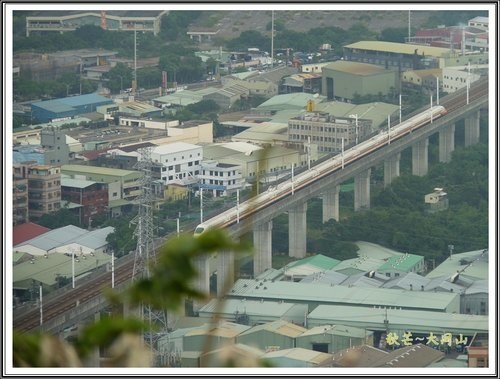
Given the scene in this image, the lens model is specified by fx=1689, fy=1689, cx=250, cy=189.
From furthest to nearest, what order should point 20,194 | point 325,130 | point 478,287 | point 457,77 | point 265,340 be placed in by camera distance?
point 457,77 < point 325,130 < point 20,194 < point 478,287 < point 265,340

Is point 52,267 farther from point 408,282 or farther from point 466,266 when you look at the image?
point 466,266

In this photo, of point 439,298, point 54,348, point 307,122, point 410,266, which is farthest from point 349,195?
point 54,348

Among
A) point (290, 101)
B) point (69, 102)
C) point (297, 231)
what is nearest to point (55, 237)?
point (297, 231)

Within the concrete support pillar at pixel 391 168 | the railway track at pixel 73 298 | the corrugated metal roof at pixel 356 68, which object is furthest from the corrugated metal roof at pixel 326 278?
the corrugated metal roof at pixel 356 68

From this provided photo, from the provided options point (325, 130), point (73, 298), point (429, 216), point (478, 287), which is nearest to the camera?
point (73, 298)

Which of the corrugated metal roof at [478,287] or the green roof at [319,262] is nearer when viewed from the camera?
the corrugated metal roof at [478,287]

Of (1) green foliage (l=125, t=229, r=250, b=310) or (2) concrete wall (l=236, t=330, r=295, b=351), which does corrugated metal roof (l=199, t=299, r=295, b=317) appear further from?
(1) green foliage (l=125, t=229, r=250, b=310)

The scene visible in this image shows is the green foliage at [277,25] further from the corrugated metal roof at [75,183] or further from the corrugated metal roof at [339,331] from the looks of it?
the corrugated metal roof at [339,331]
